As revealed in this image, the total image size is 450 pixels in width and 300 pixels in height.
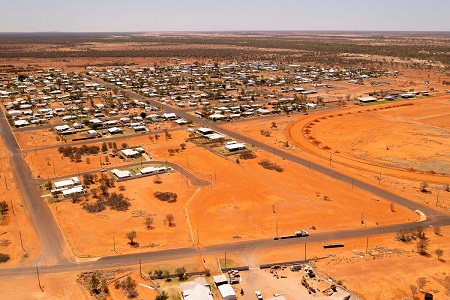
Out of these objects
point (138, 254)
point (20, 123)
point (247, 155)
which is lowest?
point (138, 254)

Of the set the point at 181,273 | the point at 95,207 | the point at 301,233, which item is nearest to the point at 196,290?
the point at 181,273

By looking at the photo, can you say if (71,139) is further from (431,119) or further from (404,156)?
(431,119)

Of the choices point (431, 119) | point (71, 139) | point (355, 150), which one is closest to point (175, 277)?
point (355, 150)

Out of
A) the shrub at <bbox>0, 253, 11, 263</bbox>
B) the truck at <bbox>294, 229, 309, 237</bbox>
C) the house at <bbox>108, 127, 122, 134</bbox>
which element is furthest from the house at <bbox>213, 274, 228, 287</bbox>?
the house at <bbox>108, 127, 122, 134</bbox>

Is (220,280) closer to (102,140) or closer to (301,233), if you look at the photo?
(301,233)

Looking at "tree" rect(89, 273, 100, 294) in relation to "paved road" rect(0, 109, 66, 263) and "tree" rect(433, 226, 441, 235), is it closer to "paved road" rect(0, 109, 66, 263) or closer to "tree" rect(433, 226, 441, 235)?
"paved road" rect(0, 109, 66, 263)

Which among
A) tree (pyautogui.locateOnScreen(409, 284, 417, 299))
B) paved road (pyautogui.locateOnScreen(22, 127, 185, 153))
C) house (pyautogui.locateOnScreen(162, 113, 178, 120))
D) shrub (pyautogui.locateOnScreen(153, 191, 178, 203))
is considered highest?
house (pyautogui.locateOnScreen(162, 113, 178, 120))

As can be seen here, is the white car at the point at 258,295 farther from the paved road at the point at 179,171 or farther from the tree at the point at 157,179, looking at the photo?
the tree at the point at 157,179

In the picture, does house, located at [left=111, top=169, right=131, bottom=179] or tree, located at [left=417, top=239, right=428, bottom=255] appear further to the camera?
house, located at [left=111, top=169, right=131, bottom=179]
